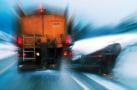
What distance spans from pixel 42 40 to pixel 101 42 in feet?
1.67

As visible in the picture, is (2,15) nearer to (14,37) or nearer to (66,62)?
(14,37)

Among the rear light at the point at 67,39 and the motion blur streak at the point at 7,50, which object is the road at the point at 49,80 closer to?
the motion blur streak at the point at 7,50

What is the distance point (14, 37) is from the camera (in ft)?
8.44

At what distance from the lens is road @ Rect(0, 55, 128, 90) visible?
8.42ft

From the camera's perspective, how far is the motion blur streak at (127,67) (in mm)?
2680

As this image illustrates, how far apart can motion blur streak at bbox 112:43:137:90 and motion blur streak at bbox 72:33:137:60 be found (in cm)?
6

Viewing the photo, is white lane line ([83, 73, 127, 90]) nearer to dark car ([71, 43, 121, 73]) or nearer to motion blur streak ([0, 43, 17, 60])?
dark car ([71, 43, 121, 73])

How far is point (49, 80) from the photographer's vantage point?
2.62 metres

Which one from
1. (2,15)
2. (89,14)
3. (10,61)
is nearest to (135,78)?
(89,14)

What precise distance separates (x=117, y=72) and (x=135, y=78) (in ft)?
0.54

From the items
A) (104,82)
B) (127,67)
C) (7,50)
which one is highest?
(7,50)

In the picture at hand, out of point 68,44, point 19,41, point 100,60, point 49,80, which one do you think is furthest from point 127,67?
point 19,41

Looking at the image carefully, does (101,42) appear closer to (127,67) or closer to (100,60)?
(100,60)

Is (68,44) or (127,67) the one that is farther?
(127,67)
